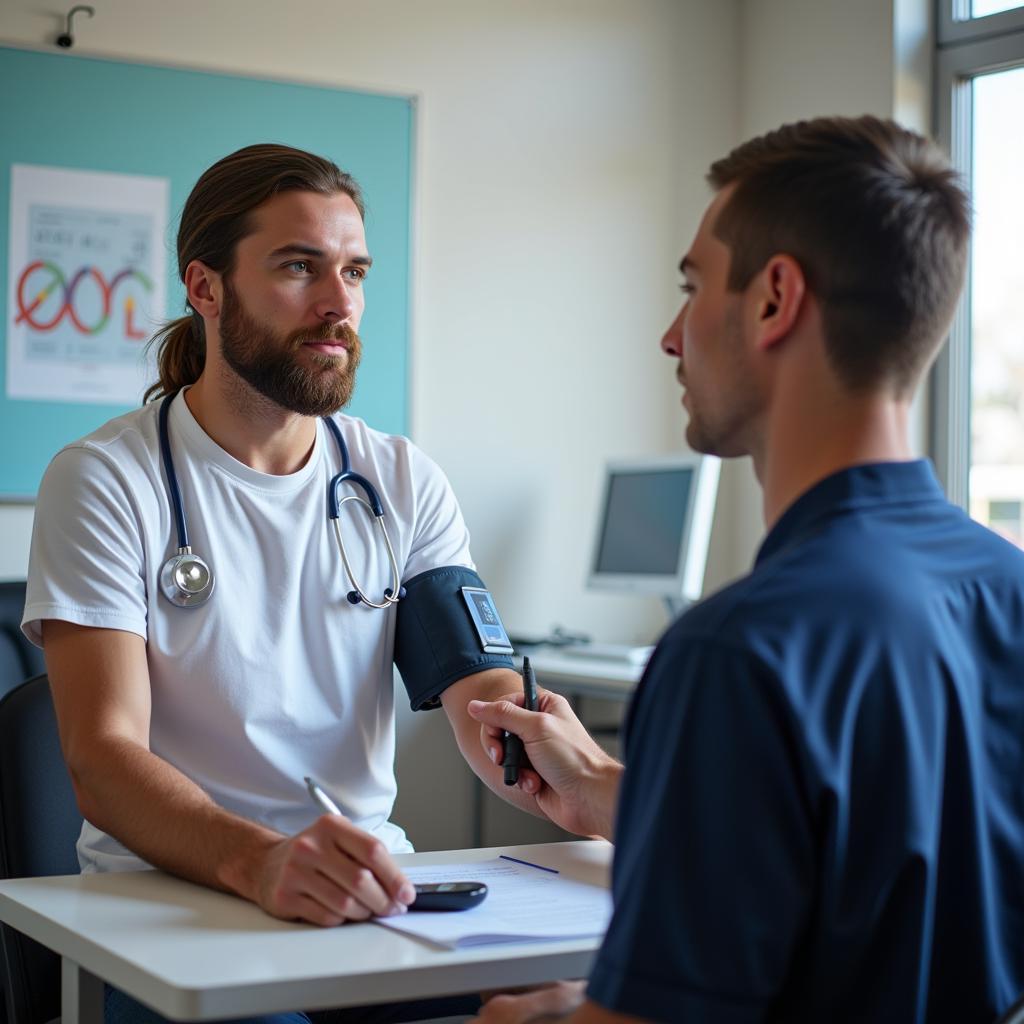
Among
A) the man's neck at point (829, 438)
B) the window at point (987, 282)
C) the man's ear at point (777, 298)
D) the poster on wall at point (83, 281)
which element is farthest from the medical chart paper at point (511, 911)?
the window at point (987, 282)

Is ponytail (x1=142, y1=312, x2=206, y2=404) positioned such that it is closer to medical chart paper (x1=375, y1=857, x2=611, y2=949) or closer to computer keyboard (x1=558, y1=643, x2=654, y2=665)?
medical chart paper (x1=375, y1=857, x2=611, y2=949)

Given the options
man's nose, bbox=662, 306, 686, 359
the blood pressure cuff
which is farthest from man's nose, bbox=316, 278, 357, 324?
man's nose, bbox=662, 306, 686, 359

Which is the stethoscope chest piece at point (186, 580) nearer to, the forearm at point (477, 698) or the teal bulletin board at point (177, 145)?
the forearm at point (477, 698)

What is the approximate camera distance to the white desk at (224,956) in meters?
1.00

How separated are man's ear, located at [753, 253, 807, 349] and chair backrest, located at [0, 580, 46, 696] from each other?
5.08 ft

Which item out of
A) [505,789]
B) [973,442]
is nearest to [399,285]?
[973,442]

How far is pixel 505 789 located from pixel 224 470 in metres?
0.56

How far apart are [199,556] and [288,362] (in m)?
0.31

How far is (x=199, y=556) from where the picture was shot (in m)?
1.73

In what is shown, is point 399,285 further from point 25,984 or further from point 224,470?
point 25,984

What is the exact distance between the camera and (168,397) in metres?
1.91

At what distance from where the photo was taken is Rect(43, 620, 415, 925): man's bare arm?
1.19 metres

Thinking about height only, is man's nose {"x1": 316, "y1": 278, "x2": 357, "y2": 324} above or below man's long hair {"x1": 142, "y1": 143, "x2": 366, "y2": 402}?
below

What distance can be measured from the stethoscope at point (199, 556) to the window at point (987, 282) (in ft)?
7.28
